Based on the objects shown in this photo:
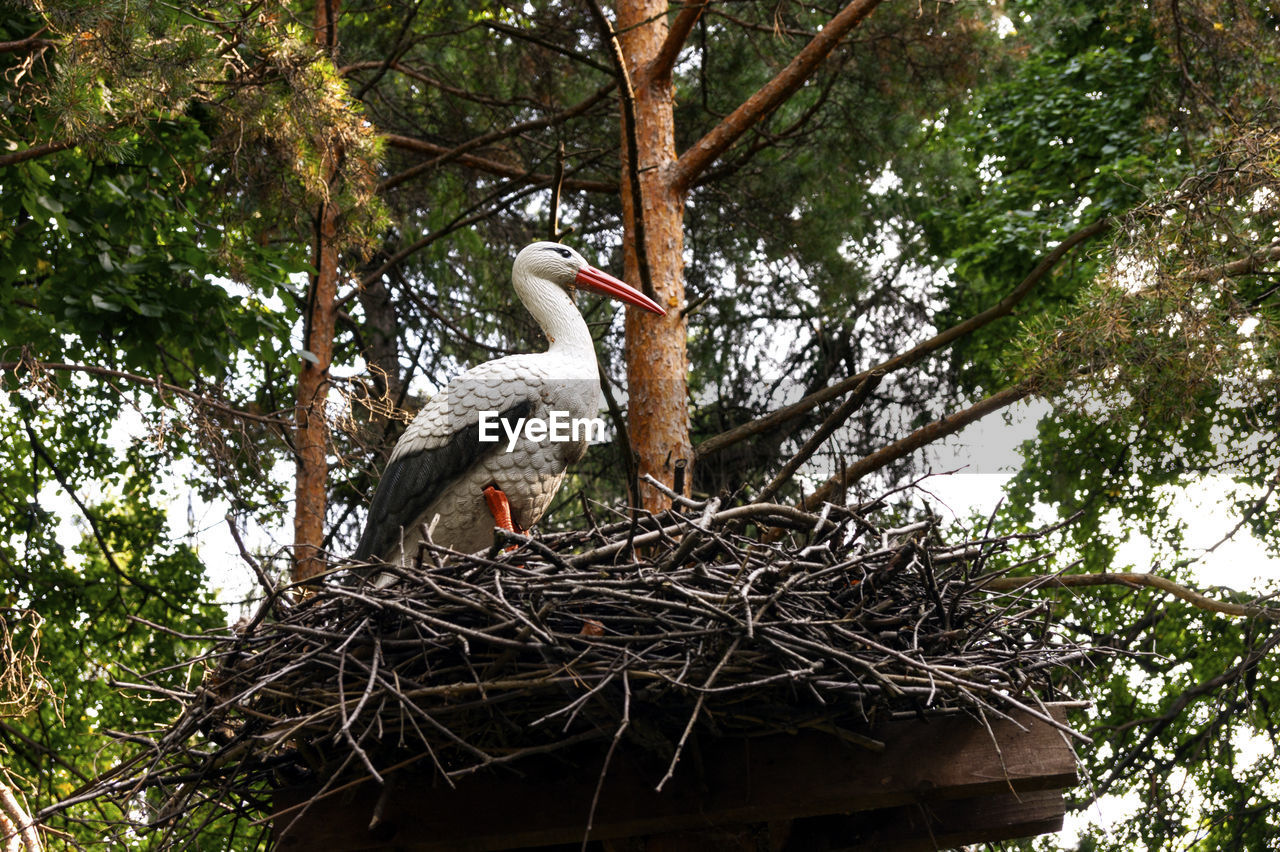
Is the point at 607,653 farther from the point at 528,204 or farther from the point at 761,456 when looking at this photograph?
the point at 528,204

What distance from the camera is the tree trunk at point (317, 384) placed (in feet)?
18.6

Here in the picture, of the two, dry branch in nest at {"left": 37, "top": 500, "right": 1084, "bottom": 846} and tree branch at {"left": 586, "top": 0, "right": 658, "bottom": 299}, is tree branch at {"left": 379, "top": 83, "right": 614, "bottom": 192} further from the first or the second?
dry branch in nest at {"left": 37, "top": 500, "right": 1084, "bottom": 846}

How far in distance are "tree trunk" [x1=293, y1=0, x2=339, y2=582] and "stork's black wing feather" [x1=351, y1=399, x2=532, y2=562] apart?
179cm

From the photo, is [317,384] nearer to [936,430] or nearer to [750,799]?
[936,430]

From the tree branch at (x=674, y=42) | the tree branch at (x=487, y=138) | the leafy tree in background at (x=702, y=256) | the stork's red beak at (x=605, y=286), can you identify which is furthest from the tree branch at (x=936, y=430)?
the tree branch at (x=487, y=138)

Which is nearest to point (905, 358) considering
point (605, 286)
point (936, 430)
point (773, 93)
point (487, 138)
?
point (936, 430)

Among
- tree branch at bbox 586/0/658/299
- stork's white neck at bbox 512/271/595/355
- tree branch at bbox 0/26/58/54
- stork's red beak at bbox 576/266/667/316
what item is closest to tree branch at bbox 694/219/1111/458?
tree branch at bbox 586/0/658/299

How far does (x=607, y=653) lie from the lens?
2.54m

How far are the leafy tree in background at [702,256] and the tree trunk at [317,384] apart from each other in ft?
0.12

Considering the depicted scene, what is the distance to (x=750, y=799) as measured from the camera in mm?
2680

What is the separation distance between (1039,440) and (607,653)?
870 cm

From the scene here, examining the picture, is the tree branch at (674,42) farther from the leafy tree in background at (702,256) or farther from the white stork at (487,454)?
the white stork at (487,454)

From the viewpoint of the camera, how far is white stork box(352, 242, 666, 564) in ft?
11.5

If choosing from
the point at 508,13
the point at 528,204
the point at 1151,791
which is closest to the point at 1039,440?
the point at 1151,791
